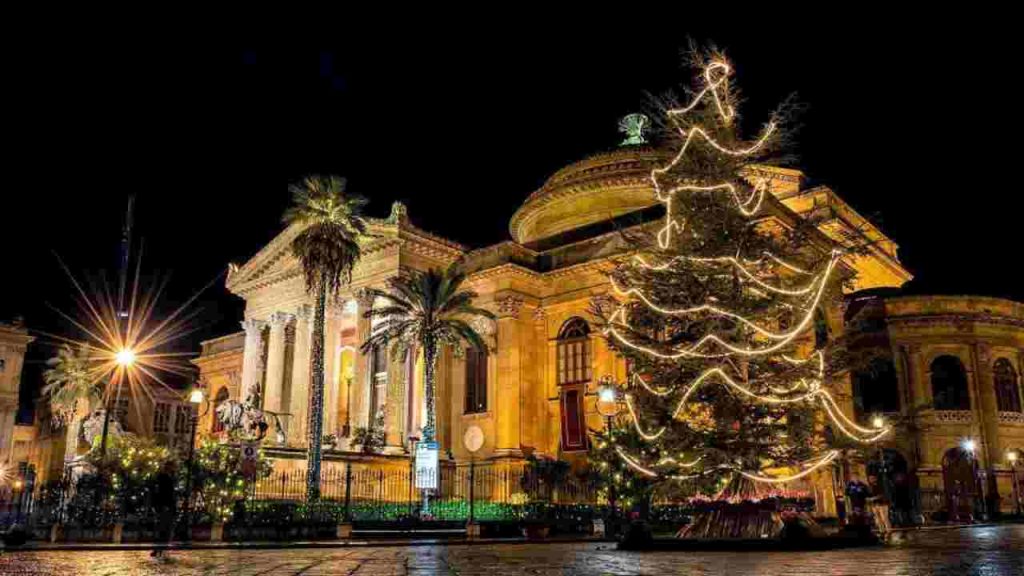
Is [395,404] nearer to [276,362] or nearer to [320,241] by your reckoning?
[320,241]

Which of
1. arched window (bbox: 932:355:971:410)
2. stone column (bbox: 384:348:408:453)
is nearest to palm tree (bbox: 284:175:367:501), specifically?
stone column (bbox: 384:348:408:453)

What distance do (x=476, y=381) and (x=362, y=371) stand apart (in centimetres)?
473

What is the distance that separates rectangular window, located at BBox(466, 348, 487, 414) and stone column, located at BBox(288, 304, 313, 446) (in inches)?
264

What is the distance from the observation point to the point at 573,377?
1325 inches

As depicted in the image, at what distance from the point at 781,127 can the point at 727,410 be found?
6006mm

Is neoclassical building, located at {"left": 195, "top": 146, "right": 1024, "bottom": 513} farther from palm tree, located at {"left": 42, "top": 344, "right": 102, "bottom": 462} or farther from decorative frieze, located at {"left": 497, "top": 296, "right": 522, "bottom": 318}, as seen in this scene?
palm tree, located at {"left": 42, "top": 344, "right": 102, "bottom": 462}

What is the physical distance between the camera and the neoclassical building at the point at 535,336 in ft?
107

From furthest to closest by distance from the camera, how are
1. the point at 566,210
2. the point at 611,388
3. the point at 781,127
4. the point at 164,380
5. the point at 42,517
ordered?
the point at 164,380 → the point at 566,210 → the point at 42,517 → the point at 611,388 → the point at 781,127

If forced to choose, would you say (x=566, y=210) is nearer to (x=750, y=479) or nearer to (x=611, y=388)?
(x=611, y=388)

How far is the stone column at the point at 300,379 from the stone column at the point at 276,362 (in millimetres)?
680

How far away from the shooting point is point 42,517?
2536cm

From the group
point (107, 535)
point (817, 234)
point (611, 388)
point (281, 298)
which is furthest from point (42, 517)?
point (817, 234)

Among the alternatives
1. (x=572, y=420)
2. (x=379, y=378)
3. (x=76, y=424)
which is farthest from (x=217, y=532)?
(x=76, y=424)

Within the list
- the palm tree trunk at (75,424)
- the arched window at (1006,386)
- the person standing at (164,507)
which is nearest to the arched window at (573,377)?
the person standing at (164,507)
